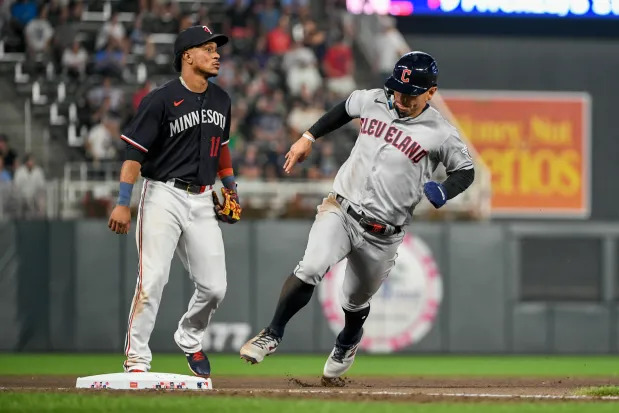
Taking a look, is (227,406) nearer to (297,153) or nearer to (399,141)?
(297,153)

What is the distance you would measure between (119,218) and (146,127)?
1.86 ft

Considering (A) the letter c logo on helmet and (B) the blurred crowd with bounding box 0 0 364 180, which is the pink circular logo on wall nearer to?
(B) the blurred crowd with bounding box 0 0 364 180

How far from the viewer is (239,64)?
53.3 feet

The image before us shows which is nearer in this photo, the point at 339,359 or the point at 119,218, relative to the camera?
the point at 119,218

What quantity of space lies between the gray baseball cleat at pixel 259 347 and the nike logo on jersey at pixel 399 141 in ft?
4.38

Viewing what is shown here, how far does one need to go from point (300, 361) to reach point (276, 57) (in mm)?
5478

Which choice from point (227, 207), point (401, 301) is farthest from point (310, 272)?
point (401, 301)

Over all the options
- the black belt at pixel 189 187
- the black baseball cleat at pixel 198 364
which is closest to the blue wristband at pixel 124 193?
the black belt at pixel 189 187

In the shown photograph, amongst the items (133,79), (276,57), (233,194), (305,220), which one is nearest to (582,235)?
(305,220)

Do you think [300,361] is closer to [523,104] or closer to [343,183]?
[343,183]

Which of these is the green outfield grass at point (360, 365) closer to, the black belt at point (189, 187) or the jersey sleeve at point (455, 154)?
the black belt at point (189, 187)

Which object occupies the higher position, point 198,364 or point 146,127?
point 146,127

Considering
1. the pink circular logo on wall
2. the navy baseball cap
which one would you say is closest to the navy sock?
the navy baseball cap

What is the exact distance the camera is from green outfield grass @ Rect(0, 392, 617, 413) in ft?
18.6
